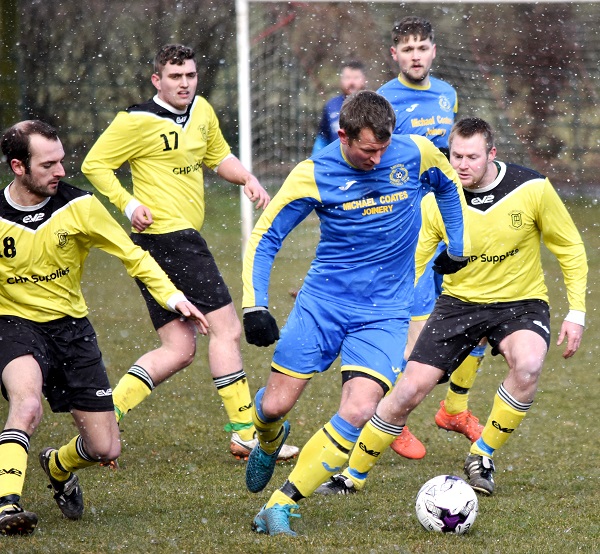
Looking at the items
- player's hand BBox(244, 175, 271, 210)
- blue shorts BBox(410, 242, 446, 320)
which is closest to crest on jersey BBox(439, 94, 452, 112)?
blue shorts BBox(410, 242, 446, 320)

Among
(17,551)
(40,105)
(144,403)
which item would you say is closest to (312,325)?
(17,551)

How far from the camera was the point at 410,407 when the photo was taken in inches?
198

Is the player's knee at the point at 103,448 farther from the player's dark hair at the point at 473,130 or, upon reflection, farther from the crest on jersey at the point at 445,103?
the crest on jersey at the point at 445,103

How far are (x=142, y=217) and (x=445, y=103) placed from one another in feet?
7.27

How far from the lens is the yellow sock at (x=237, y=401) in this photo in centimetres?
594

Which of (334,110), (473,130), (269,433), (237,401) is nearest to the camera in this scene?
(269,433)

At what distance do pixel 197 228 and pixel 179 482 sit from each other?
1.59m

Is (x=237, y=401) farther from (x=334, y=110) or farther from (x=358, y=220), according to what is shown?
(x=334, y=110)

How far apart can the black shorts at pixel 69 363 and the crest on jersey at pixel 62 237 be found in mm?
355

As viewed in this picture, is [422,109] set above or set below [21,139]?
below

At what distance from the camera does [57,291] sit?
471 centimetres

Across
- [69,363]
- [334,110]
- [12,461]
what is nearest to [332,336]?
[69,363]

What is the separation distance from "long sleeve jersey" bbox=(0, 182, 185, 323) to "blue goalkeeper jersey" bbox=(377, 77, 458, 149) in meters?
2.44

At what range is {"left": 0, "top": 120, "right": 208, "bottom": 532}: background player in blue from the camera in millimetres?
4535
